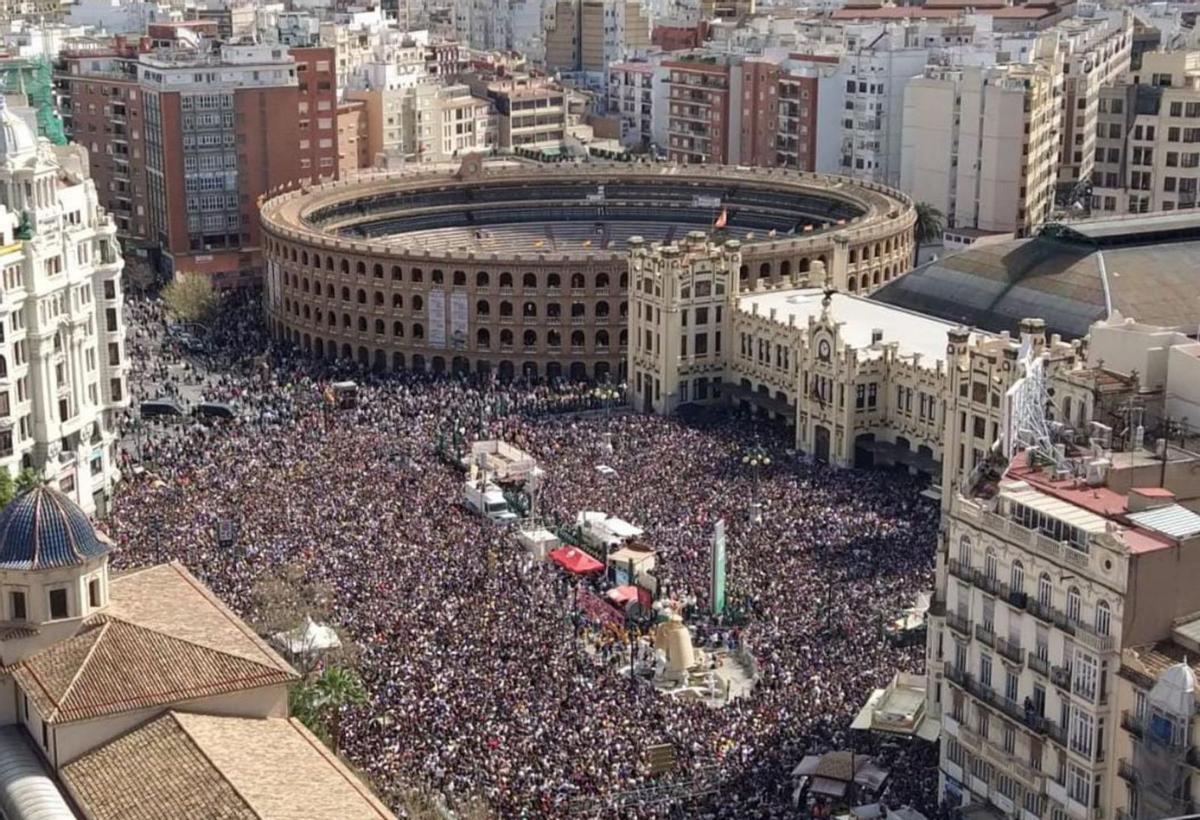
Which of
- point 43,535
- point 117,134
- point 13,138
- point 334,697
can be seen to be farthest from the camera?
point 117,134

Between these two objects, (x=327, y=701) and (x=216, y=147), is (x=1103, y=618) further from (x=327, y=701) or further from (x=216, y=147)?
(x=216, y=147)

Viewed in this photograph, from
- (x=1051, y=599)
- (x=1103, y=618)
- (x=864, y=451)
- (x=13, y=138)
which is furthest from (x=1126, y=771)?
(x=13, y=138)

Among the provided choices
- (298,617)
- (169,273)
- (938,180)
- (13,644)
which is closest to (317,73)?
(169,273)

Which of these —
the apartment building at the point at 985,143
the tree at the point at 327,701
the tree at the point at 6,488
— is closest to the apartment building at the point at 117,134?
the apartment building at the point at 985,143

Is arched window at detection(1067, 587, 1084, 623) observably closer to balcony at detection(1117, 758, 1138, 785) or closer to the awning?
balcony at detection(1117, 758, 1138, 785)

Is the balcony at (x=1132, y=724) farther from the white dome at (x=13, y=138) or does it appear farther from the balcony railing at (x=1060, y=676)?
the white dome at (x=13, y=138)

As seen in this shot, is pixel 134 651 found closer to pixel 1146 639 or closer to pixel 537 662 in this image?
pixel 537 662

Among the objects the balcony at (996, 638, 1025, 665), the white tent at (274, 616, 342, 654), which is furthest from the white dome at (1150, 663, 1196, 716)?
the white tent at (274, 616, 342, 654)
